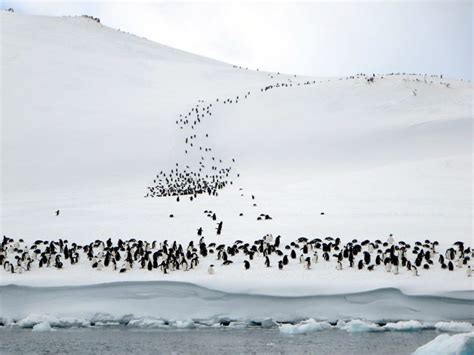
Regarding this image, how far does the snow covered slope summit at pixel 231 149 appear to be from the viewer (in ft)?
74.9

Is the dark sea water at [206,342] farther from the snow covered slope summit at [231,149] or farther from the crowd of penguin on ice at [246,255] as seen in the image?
the snow covered slope summit at [231,149]

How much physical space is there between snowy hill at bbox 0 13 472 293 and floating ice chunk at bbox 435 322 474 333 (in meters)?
1.34

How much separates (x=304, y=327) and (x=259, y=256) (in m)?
4.95

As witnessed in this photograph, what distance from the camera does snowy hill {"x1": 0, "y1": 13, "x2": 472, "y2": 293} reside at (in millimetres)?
22688

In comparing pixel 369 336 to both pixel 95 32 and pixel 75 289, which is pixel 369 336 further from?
pixel 95 32

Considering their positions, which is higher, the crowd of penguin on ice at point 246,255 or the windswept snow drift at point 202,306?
the crowd of penguin on ice at point 246,255

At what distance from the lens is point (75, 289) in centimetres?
1517

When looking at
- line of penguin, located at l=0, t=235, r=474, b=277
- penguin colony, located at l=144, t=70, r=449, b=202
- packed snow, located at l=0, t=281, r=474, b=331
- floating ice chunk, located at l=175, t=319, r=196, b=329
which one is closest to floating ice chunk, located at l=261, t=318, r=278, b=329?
packed snow, located at l=0, t=281, r=474, b=331

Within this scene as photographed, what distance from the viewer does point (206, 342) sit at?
12500 mm

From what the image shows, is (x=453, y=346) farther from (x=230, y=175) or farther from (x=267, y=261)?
(x=230, y=175)

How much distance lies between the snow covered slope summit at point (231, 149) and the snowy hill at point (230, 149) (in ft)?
0.39

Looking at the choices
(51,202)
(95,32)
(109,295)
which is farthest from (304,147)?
(95,32)

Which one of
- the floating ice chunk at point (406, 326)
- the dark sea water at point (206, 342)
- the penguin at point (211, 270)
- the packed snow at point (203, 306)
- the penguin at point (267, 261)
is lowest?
the dark sea water at point (206, 342)

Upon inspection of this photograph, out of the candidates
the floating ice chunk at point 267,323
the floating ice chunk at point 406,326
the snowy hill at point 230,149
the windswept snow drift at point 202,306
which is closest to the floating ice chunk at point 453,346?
the floating ice chunk at point 406,326
